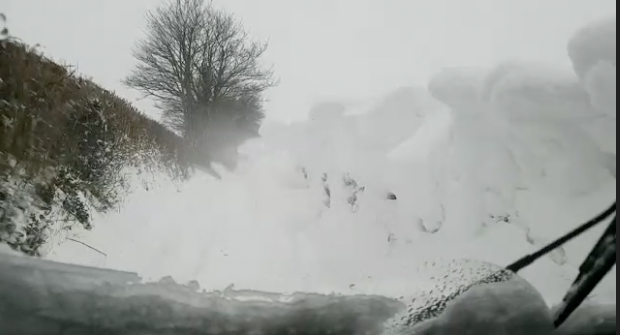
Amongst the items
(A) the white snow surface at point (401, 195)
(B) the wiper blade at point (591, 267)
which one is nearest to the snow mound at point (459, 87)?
(A) the white snow surface at point (401, 195)

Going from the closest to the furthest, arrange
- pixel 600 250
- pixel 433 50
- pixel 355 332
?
pixel 600 250, pixel 355 332, pixel 433 50

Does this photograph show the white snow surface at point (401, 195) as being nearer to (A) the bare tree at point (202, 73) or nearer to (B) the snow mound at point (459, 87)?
(B) the snow mound at point (459, 87)

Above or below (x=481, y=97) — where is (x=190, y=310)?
below

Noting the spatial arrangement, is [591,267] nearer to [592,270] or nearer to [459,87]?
[592,270]

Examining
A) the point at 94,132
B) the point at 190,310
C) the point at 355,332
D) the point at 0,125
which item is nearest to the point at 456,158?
the point at 355,332

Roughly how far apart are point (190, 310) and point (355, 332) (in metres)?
0.56

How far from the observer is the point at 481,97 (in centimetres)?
204

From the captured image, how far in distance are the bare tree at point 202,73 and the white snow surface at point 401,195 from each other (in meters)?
0.13

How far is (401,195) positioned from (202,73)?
2.77 feet

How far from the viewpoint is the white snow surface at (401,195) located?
76.4 inches

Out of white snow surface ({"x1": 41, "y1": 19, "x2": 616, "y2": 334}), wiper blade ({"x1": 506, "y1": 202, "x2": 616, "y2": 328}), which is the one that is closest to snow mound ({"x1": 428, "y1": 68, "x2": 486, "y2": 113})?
white snow surface ({"x1": 41, "y1": 19, "x2": 616, "y2": 334})

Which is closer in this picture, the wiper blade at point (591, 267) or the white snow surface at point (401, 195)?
the wiper blade at point (591, 267)


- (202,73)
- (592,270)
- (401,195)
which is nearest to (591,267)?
(592,270)

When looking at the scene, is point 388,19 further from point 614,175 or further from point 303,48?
point 614,175
